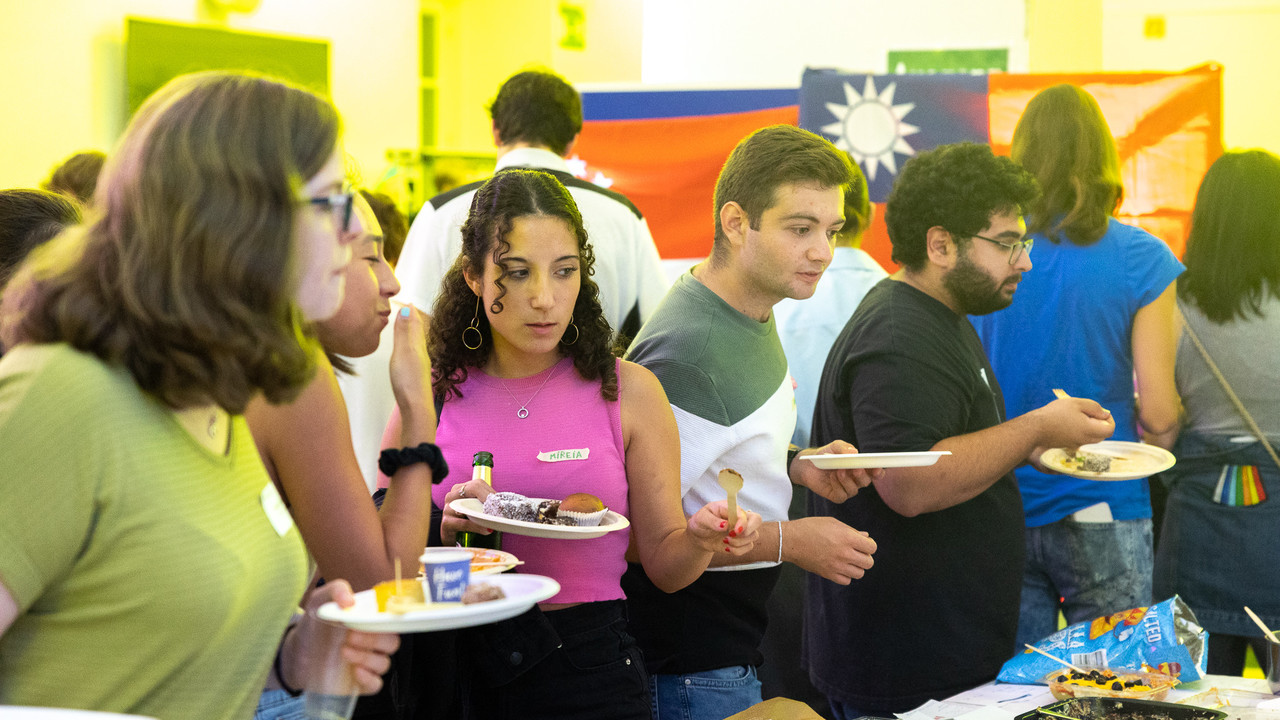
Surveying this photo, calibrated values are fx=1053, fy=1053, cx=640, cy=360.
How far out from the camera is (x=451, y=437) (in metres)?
1.74

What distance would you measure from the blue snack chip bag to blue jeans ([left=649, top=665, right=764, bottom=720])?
1.78 feet

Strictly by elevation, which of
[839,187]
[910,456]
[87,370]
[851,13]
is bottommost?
[910,456]

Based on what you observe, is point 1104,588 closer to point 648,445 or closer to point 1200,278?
point 1200,278

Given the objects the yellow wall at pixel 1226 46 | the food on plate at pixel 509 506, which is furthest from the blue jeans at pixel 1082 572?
the yellow wall at pixel 1226 46

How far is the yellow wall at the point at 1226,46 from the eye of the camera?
26.6 ft

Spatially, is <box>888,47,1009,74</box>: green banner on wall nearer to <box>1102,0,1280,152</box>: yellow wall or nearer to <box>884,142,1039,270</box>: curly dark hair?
<box>884,142,1039,270</box>: curly dark hair

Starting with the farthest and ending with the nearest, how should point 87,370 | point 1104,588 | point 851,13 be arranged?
point 851,13 < point 1104,588 < point 87,370

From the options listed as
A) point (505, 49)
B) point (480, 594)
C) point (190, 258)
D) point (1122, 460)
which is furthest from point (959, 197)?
point (505, 49)

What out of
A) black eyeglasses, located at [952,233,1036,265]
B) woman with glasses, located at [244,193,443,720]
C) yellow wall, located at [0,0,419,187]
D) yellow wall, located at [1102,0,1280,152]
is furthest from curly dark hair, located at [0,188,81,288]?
yellow wall, located at [1102,0,1280,152]

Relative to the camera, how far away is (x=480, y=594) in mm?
1243

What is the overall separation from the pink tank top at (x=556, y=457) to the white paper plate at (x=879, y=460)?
337 mm

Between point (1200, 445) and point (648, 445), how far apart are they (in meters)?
1.86

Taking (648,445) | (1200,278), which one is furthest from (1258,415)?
(648,445)

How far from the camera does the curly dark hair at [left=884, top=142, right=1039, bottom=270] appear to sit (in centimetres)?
223
